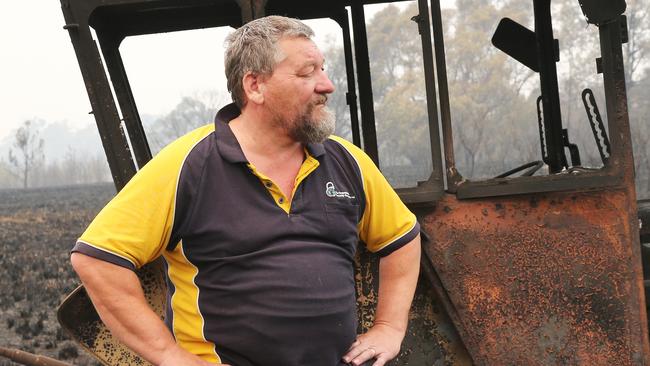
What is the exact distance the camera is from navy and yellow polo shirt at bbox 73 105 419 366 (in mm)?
2000

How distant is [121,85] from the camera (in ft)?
10.8

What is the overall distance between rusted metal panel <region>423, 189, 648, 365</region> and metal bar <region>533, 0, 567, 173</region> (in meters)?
1.18

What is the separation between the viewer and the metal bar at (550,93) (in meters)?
3.82

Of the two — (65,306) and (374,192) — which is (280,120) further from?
(65,306)

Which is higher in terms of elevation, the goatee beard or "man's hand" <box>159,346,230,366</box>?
the goatee beard

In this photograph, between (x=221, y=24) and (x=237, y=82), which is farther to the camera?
(x=221, y=24)

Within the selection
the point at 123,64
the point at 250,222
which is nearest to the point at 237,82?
the point at 250,222

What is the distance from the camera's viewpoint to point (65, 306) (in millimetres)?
2736

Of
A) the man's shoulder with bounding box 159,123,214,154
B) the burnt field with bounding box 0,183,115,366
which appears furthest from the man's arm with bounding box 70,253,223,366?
the burnt field with bounding box 0,183,115,366

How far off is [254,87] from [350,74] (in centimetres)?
181

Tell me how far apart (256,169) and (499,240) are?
103 centimetres

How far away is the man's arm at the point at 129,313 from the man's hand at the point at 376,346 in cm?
41

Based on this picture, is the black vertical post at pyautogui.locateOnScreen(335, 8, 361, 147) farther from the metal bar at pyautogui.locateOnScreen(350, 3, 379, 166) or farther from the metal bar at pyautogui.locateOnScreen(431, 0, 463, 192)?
the metal bar at pyautogui.locateOnScreen(431, 0, 463, 192)

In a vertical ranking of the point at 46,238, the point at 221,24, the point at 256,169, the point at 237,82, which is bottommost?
the point at 46,238
